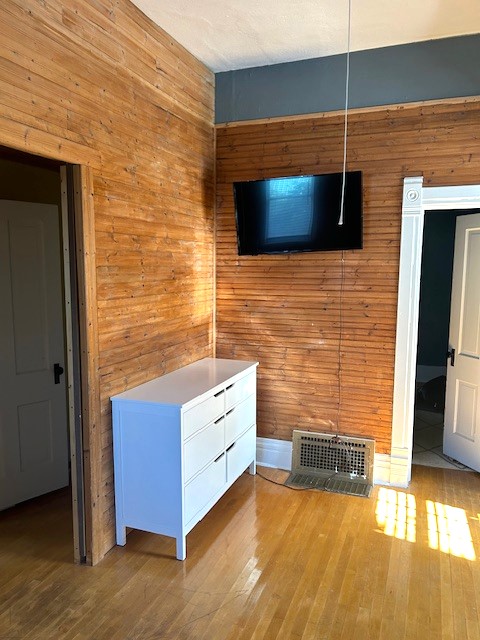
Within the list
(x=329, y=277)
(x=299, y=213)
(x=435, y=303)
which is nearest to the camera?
(x=299, y=213)

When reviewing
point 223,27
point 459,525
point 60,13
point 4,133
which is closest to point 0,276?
point 4,133

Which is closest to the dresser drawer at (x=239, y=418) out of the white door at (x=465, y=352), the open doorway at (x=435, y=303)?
the white door at (x=465, y=352)

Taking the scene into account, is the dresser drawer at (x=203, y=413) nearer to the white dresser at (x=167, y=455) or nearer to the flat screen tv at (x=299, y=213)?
the white dresser at (x=167, y=455)

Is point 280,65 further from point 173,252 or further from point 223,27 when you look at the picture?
point 173,252

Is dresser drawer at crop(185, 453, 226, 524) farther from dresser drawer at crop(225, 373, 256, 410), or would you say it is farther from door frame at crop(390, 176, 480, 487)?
door frame at crop(390, 176, 480, 487)

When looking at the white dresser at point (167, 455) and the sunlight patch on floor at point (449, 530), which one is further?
the sunlight patch on floor at point (449, 530)

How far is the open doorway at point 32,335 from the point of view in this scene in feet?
10.5

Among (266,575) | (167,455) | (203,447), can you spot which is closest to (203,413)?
(203,447)

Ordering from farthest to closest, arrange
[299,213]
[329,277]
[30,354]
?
[329,277] < [299,213] < [30,354]

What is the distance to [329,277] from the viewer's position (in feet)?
12.1

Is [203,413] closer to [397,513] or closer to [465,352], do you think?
[397,513]

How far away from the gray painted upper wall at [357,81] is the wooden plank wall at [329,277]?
0.32ft

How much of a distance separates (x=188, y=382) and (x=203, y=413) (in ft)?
1.01

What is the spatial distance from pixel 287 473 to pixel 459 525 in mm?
1300
